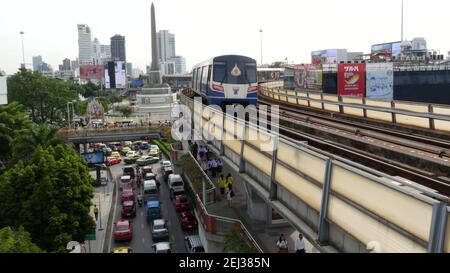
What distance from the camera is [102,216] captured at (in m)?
31.5

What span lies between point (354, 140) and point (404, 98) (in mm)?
37201

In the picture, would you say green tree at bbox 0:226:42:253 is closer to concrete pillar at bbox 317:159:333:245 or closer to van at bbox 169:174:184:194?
concrete pillar at bbox 317:159:333:245

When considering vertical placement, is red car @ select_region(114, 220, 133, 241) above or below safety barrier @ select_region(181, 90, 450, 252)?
below

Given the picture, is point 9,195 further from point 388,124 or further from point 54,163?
point 388,124

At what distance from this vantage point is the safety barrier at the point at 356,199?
4.93 meters

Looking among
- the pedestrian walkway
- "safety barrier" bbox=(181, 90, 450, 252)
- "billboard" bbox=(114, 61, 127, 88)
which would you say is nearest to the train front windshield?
the pedestrian walkway

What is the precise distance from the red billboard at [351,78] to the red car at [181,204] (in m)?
20.2

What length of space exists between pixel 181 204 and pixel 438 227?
27265mm

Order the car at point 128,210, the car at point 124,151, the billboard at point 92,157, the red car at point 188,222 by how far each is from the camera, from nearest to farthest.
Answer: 1. the red car at point 188,222
2. the car at point 128,210
3. the billboard at point 92,157
4. the car at point 124,151

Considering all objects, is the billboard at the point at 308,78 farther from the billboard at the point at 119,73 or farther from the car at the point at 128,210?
the billboard at the point at 119,73

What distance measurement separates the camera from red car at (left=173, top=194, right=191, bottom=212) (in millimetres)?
30984

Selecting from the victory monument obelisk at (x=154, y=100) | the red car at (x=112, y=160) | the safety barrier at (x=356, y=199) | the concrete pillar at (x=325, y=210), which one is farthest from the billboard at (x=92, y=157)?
the victory monument obelisk at (x=154, y=100)

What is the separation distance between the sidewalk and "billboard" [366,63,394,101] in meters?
25.3
